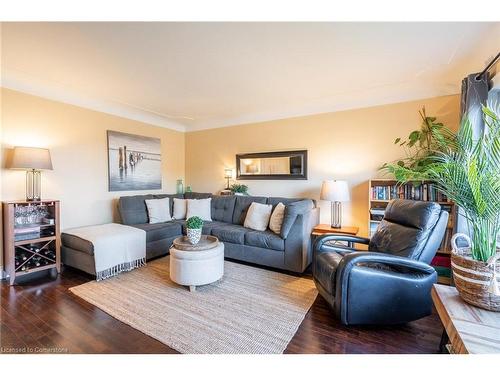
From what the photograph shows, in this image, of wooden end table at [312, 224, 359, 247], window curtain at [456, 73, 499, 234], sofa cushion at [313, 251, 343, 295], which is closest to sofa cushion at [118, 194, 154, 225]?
wooden end table at [312, 224, 359, 247]

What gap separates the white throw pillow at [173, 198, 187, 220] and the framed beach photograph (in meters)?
0.67

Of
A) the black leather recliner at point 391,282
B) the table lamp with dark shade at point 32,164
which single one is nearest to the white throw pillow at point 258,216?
the black leather recliner at point 391,282

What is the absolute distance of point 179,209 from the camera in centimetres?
421

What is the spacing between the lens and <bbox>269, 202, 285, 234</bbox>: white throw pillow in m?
3.23

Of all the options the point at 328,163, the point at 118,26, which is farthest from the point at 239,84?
the point at 328,163

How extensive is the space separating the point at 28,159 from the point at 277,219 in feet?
10.1

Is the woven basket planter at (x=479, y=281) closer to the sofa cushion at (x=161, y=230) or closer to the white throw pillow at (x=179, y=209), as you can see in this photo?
the sofa cushion at (x=161, y=230)

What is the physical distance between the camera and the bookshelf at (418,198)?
2.73 meters

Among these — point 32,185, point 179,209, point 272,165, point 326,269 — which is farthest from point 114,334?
point 272,165

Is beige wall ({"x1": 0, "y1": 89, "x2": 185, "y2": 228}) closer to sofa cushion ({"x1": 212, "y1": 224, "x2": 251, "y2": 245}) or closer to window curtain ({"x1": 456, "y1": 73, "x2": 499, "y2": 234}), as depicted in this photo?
sofa cushion ({"x1": 212, "y1": 224, "x2": 251, "y2": 245})

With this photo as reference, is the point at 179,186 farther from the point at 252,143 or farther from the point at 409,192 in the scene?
the point at 409,192

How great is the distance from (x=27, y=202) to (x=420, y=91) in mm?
5057

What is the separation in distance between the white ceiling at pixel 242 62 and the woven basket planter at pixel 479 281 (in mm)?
1793
